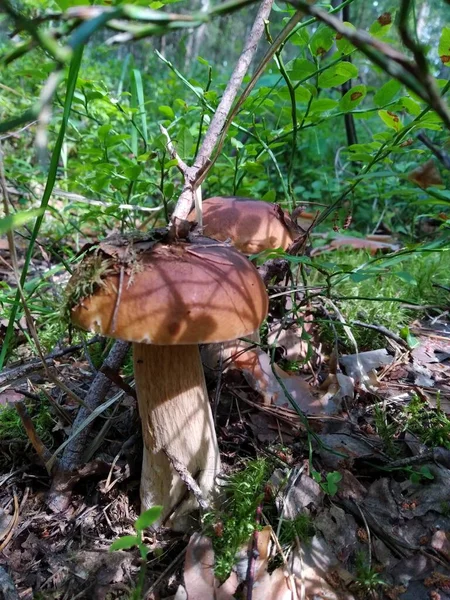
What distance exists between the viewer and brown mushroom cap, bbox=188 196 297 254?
2.34 metres

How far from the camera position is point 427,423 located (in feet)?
6.84

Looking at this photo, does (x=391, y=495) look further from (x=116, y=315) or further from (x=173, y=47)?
(x=173, y=47)

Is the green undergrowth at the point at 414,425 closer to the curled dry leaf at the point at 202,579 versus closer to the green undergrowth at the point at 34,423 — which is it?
the curled dry leaf at the point at 202,579

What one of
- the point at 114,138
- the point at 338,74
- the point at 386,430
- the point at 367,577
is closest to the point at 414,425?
the point at 386,430

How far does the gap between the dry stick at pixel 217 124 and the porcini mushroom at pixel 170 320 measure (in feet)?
1.38

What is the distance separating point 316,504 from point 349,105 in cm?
190

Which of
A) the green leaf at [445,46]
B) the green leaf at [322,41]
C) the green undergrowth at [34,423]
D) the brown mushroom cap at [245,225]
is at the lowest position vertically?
the green undergrowth at [34,423]

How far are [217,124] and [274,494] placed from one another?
1700mm

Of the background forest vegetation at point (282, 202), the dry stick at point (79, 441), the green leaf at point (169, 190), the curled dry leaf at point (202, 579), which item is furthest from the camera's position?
the green leaf at point (169, 190)

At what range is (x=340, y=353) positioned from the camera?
2664 millimetres

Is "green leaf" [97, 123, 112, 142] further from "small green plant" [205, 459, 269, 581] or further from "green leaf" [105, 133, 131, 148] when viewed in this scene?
"small green plant" [205, 459, 269, 581]

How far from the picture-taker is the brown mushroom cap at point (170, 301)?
1.31m

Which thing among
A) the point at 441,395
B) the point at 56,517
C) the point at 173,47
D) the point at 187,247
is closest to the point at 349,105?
the point at 187,247

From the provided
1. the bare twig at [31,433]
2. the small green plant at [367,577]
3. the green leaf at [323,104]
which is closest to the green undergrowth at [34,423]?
the bare twig at [31,433]
